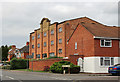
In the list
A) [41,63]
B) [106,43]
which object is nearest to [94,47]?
[106,43]

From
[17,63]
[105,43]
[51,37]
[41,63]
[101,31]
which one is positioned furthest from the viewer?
[51,37]

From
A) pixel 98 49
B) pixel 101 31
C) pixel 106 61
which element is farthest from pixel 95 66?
pixel 101 31

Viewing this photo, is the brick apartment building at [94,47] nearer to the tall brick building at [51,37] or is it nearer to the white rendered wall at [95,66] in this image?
the white rendered wall at [95,66]

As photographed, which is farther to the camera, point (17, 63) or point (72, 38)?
point (17, 63)

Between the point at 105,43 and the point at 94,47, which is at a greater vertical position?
the point at 105,43

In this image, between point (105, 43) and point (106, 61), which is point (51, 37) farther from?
point (106, 61)

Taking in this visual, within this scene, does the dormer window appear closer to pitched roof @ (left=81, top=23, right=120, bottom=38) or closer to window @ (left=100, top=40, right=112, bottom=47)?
window @ (left=100, top=40, right=112, bottom=47)

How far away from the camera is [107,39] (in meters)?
30.8

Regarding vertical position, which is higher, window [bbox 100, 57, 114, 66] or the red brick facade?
the red brick facade

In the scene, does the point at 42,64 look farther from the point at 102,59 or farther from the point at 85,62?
the point at 102,59

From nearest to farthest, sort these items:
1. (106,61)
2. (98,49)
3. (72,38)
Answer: (98,49)
(106,61)
(72,38)

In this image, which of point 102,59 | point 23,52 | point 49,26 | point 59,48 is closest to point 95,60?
point 102,59

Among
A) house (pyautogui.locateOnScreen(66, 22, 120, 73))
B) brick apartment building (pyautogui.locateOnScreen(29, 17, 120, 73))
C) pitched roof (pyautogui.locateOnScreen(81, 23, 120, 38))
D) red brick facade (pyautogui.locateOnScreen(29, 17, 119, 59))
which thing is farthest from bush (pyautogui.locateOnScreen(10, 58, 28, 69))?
pitched roof (pyautogui.locateOnScreen(81, 23, 120, 38))

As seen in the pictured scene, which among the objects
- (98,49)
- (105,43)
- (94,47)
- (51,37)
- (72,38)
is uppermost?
(51,37)
